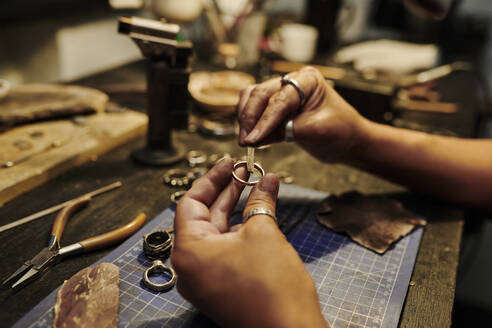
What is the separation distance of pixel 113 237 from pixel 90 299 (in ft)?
0.59

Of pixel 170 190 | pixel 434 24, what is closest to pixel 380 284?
pixel 170 190

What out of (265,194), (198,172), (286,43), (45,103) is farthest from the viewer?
(286,43)

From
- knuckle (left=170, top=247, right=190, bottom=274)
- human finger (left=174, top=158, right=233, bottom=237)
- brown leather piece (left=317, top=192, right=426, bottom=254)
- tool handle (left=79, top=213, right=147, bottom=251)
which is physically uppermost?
human finger (left=174, top=158, right=233, bottom=237)

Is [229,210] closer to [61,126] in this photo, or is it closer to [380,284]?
[380,284]

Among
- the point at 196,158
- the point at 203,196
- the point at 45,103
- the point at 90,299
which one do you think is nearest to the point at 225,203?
the point at 203,196

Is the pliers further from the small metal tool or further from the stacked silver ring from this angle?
the stacked silver ring

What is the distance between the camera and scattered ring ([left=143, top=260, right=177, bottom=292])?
2.22ft

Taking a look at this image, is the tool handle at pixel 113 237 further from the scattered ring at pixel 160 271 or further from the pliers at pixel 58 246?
the scattered ring at pixel 160 271

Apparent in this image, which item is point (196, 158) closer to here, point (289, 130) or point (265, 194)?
point (289, 130)

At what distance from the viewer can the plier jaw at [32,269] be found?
0.68 meters

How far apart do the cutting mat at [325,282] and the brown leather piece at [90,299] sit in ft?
0.05

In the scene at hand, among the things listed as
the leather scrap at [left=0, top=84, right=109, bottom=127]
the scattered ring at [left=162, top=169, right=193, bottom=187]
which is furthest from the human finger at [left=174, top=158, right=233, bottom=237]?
the leather scrap at [left=0, top=84, right=109, bottom=127]

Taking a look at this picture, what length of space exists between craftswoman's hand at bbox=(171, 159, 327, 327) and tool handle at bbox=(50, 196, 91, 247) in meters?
0.33

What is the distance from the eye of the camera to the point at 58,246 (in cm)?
76
